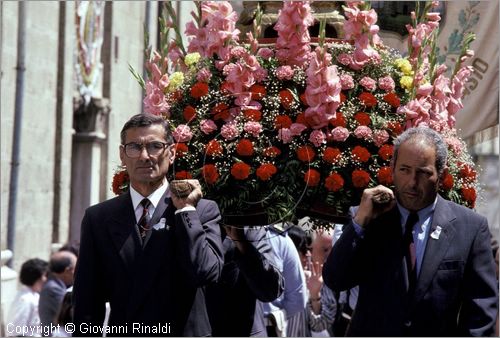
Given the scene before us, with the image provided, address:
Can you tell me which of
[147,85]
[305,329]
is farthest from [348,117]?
[305,329]

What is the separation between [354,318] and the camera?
624 cm

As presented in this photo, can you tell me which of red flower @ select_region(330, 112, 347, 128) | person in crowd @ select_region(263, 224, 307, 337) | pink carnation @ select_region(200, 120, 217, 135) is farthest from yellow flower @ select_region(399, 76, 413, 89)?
person in crowd @ select_region(263, 224, 307, 337)

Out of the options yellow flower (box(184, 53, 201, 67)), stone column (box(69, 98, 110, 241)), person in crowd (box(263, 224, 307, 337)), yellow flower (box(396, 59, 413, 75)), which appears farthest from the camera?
stone column (box(69, 98, 110, 241))

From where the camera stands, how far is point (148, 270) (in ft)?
20.4

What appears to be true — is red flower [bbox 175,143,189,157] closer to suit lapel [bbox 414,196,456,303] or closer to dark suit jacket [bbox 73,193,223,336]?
dark suit jacket [bbox 73,193,223,336]

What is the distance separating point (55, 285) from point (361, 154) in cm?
590

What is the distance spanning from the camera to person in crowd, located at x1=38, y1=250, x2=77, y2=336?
11914 mm

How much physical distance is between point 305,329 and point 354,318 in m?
4.44

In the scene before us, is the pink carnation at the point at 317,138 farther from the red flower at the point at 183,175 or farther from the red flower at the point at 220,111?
the red flower at the point at 183,175

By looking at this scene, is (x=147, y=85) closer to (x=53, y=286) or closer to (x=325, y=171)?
(x=325, y=171)

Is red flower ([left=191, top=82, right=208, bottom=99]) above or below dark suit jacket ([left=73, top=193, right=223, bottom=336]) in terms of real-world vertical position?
above

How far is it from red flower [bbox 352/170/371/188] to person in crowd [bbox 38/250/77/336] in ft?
17.5

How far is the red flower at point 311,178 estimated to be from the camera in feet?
22.5

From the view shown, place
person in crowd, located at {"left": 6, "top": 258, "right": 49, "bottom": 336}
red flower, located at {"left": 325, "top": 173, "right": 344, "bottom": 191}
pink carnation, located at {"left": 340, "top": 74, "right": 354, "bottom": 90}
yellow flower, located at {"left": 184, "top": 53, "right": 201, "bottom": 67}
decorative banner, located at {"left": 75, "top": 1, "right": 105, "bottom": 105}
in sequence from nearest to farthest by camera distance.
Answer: red flower, located at {"left": 325, "top": 173, "right": 344, "bottom": 191} → pink carnation, located at {"left": 340, "top": 74, "right": 354, "bottom": 90} → yellow flower, located at {"left": 184, "top": 53, "right": 201, "bottom": 67} → person in crowd, located at {"left": 6, "top": 258, "right": 49, "bottom": 336} → decorative banner, located at {"left": 75, "top": 1, "right": 105, "bottom": 105}
